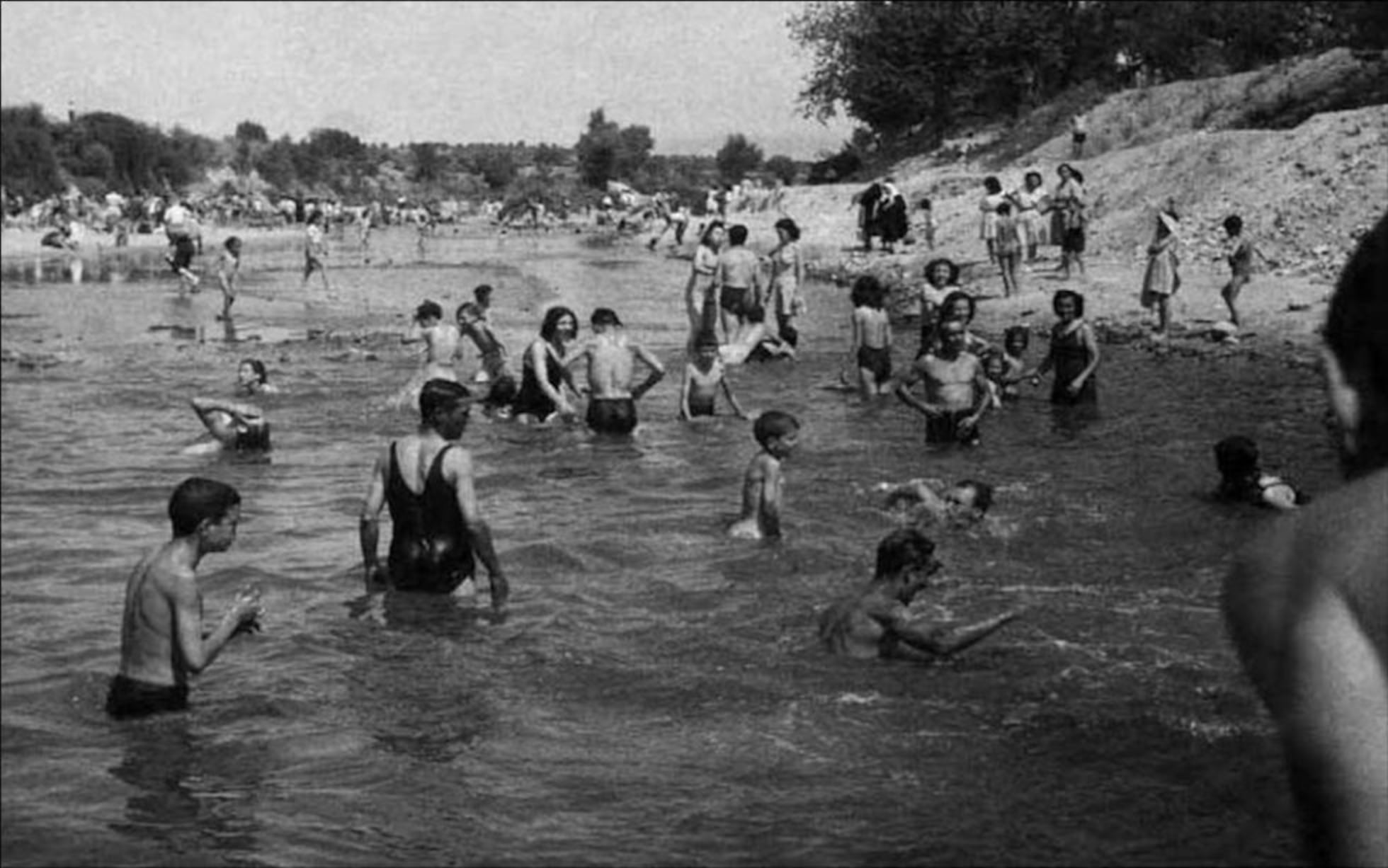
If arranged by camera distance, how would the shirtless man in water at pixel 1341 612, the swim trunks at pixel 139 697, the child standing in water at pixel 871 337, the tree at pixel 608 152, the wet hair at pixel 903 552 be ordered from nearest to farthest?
the shirtless man in water at pixel 1341 612, the swim trunks at pixel 139 697, the wet hair at pixel 903 552, the child standing in water at pixel 871 337, the tree at pixel 608 152

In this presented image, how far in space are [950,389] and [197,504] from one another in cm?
853

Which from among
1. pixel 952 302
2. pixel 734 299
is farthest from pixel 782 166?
pixel 952 302

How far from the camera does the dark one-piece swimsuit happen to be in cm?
888

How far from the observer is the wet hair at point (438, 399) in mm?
8656

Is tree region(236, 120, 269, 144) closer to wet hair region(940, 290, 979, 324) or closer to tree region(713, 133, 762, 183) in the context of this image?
tree region(713, 133, 762, 183)

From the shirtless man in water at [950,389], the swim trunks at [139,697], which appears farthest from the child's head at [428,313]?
Result: the swim trunks at [139,697]

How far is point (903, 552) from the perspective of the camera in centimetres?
823

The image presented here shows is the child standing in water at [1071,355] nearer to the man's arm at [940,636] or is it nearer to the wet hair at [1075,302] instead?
the wet hair at [1075,302]

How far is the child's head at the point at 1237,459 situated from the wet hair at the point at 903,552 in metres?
4.22

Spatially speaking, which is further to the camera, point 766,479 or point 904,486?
Answer: point 904,486

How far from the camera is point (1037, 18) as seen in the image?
2186 inches

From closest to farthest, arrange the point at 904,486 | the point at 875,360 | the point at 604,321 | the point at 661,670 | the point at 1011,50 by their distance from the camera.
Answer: the point at 661,670 → the point at 904,486 → the point at 604,321 → the point at 875,360 → the point at 1011,50

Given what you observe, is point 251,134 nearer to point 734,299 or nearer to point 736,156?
point 736,156

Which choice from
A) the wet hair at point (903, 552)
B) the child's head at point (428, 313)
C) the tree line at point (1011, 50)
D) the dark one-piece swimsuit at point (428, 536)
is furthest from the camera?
the tree line at point (1011, 50)
